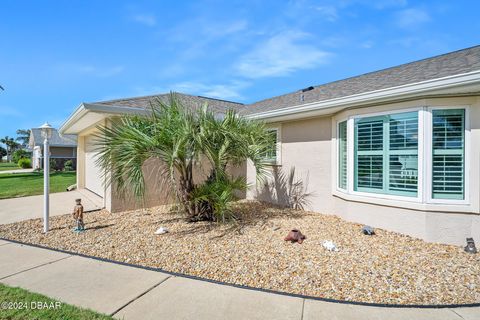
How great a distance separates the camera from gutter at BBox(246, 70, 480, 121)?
458cm

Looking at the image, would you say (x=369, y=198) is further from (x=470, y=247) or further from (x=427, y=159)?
(x=470, y=247)

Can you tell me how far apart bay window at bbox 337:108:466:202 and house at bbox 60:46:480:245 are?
0.02 metres

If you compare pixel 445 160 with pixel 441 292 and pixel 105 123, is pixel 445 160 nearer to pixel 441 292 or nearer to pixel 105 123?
pixel 441 292

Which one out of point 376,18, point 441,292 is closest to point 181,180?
point 441,292

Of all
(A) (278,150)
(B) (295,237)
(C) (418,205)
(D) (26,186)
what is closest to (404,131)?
(C) (418,205)

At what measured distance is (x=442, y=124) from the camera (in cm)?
530

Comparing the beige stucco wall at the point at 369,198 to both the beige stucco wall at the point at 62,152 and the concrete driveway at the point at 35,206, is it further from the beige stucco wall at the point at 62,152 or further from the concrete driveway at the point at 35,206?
the beige stucco wall at the point at 62,152

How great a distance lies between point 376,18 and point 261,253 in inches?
343

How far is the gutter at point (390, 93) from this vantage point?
15.0ft

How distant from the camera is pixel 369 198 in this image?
245 inches

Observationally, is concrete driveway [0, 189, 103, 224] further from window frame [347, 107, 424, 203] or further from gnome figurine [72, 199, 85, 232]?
window frame [347, 107, 424, 203]

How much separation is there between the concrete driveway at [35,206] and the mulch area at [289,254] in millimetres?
1117

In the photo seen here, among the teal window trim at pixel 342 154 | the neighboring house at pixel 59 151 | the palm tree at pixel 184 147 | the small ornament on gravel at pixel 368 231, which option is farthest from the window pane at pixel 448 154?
the neighboring house at pixel 59 151

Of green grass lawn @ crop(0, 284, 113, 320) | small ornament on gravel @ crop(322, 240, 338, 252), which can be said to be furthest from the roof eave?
small ornament on gravel @ crop(322, 240, 338, 252)
